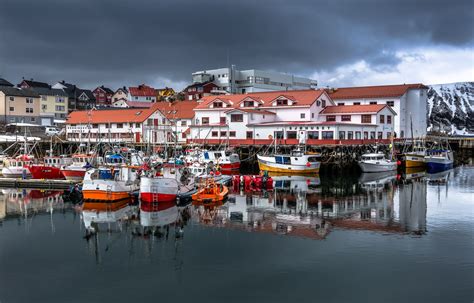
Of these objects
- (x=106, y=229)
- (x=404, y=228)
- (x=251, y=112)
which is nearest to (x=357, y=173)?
(x=251, y=112)

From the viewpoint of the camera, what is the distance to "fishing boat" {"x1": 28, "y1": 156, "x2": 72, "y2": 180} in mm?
47906

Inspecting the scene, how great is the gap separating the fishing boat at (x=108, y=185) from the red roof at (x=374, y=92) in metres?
48.9

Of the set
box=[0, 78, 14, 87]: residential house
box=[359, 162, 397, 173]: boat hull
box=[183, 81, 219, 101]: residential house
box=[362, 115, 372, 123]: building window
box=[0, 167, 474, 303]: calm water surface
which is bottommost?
box=[0, 167, 474, 303]: calm water surface

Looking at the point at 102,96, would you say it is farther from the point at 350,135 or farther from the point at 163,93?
the point at 350,135

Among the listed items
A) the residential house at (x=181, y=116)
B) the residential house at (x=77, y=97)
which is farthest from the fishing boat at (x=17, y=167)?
the residential house at (x=77, y=97)

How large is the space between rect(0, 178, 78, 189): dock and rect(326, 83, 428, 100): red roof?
48047 mm

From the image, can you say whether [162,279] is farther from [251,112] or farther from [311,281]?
[251,112]

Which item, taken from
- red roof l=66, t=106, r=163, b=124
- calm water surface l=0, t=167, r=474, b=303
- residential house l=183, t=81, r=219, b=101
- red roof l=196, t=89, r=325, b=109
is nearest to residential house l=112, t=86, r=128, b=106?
residential house l=183, t=81, r=219, b=101

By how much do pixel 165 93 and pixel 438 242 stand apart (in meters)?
100

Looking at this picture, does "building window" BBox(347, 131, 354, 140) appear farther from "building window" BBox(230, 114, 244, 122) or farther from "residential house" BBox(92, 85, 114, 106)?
"residential house" BBox(92, 85, 114, 106)

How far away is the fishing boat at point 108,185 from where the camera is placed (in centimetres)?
3344

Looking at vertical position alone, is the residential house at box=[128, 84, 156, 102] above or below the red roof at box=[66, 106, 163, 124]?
above

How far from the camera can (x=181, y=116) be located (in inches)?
3044

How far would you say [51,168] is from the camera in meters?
48.5
